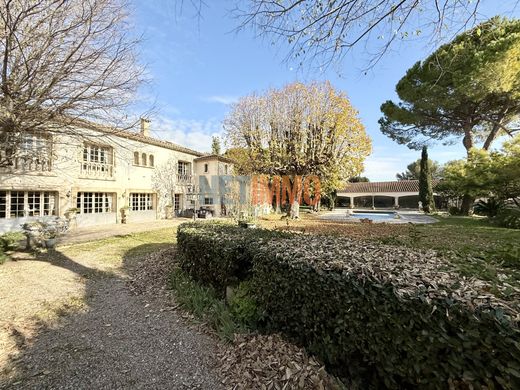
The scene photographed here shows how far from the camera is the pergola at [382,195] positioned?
36.6 metres

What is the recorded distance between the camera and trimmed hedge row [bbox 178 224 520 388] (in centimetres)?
157

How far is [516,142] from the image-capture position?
14.3 m

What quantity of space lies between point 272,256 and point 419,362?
5.99 feet

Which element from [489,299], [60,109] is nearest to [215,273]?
[489,299]

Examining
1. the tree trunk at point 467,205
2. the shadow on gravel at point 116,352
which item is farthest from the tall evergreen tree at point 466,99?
the shadow on gravel at point 116,352

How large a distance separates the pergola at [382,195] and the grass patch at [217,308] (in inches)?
1455

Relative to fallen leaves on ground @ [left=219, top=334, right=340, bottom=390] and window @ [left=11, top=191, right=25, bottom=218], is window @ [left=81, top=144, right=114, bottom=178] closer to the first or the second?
window @ [left=11, top=191, right=25, bottom=218]

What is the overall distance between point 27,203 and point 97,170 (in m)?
4.07

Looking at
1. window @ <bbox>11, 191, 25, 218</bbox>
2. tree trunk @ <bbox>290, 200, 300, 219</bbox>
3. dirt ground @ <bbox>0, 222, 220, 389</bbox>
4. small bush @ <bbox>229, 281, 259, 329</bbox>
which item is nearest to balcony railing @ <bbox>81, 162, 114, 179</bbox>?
window @ <bbox>11, 191, 25, 218</bbox>

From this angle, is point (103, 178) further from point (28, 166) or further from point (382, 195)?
point (382, 195)

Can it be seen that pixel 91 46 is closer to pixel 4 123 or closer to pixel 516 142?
pixel 4 123

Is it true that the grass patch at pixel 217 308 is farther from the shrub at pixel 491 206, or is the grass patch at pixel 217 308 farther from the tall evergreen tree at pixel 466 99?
the shrub at pixel 491 206

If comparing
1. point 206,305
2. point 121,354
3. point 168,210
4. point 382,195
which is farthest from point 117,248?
point 382,195

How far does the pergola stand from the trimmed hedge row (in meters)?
37.8
